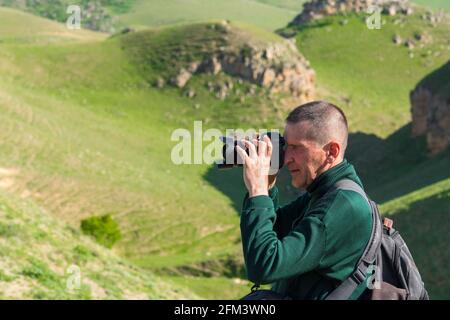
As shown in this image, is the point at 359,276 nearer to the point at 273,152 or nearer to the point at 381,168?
the point at 273,152

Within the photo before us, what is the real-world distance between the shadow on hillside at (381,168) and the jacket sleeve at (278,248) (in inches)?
1434

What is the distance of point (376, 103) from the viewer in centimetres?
7131

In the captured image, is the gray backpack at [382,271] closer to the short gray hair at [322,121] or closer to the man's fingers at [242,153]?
the short gray hair at [322,121]

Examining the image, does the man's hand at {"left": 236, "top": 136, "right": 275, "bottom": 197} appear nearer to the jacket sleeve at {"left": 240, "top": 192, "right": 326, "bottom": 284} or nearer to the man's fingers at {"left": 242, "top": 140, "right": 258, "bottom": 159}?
the man's fingers at {"left": 242, "top": 140, "right": 258, "bottom": 159}

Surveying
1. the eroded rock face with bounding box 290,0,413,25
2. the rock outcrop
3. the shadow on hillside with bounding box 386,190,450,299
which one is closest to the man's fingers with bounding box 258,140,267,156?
the shadow on hillside with bounding box 386,190,450,299

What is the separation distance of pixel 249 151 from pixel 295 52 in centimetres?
A: 6730

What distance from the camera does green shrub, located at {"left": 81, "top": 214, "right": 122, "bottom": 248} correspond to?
31.0 metres

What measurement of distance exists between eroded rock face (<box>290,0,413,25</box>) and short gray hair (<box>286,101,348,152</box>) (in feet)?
308

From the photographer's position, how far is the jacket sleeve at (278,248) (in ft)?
12.8

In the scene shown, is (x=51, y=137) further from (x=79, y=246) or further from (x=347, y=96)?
(x=347, y=96)

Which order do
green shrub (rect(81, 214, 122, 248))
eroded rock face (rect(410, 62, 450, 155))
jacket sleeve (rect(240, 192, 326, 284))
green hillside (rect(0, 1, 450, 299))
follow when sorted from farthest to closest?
1. eroded rock face (rect(410, 62, 450, 155))
2. green shrub (rect(81, 214, 122, 248))
3. green hillside (rect(0, 1, 450, 299))
4. jacket sleeve (rect(240, 192, 326, 284))

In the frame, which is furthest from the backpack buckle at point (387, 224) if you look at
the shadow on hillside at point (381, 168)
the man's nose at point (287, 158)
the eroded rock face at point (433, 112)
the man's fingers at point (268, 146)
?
the eroded rock face at point (433, 112)

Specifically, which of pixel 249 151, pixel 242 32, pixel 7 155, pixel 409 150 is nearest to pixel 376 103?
pixel 242 32

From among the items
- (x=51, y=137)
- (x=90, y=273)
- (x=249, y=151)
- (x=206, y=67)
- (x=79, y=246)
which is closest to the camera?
(x=249, y=151)
